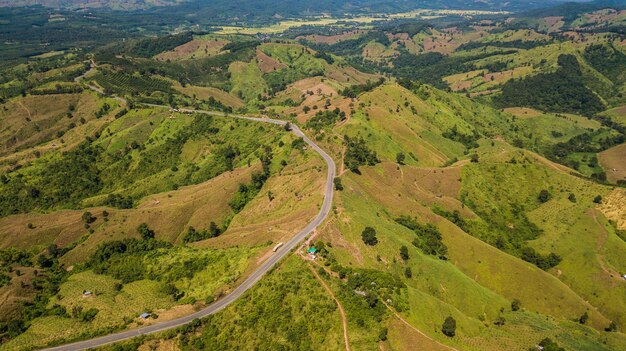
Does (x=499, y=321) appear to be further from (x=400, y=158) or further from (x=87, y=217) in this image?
(x=87, y=217)

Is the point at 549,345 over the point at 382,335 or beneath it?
beneath

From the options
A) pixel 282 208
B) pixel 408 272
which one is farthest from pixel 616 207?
pixel 282 208

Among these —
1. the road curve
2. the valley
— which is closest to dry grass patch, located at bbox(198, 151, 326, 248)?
the valley

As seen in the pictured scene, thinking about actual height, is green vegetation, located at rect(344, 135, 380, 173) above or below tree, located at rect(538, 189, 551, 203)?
above

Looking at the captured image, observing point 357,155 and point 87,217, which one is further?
point 357,155

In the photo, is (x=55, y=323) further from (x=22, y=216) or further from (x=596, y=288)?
(x=596, y=288)

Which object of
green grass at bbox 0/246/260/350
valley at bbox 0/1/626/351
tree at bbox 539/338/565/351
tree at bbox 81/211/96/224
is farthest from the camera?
tree at bbox 81/211/96/224

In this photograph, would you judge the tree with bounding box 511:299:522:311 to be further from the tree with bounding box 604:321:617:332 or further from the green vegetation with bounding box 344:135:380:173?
the green vegetation with bounding box 344:135:380:173
